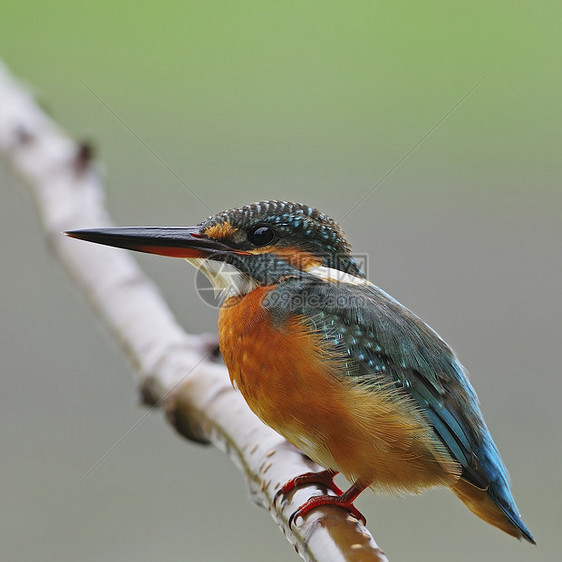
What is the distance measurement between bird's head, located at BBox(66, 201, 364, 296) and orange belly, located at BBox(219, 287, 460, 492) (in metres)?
0.12

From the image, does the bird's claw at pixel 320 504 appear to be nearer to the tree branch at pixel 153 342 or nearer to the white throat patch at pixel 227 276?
the tree branch at pixel 153 342

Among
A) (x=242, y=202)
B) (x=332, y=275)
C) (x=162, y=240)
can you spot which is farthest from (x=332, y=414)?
(x=242, y=202)

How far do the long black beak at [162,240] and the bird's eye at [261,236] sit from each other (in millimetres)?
37

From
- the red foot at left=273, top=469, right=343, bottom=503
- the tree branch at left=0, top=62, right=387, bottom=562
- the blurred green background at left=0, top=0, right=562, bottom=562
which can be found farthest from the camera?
the blurred green background at left=0, top=0, right=562, bottom=562

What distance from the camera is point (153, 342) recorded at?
1738 millimetres

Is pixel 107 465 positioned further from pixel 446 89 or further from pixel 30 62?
pixel 446 89

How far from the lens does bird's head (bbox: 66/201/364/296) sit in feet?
5.06

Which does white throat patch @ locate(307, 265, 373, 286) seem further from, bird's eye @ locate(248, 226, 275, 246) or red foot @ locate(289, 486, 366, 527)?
red foot @ locate(289, 486, 366, 527)

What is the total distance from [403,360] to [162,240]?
0.53 metres

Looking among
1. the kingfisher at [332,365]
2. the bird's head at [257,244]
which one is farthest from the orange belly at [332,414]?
the bird's head at [257,244]

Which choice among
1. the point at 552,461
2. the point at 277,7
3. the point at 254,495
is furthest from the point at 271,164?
the point at 254,495

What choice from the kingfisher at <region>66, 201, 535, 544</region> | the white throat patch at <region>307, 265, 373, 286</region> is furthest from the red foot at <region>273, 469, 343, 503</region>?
the white throat patch at <region>307, 265, 373, 286</region>

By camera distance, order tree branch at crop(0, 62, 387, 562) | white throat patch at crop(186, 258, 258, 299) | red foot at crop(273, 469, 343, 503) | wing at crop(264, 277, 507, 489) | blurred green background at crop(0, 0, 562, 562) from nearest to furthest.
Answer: tree branch at crop(0, 62, 387, 562)
red foot at crop(273, 469, 343, 503)
wing at crop(264, 277, 507, 489)
white throat patch at crop(186, 258, 258, 299)
blurred green background at crop(0, 0, 562, 562)

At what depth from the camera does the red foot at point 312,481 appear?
4.49 feet
